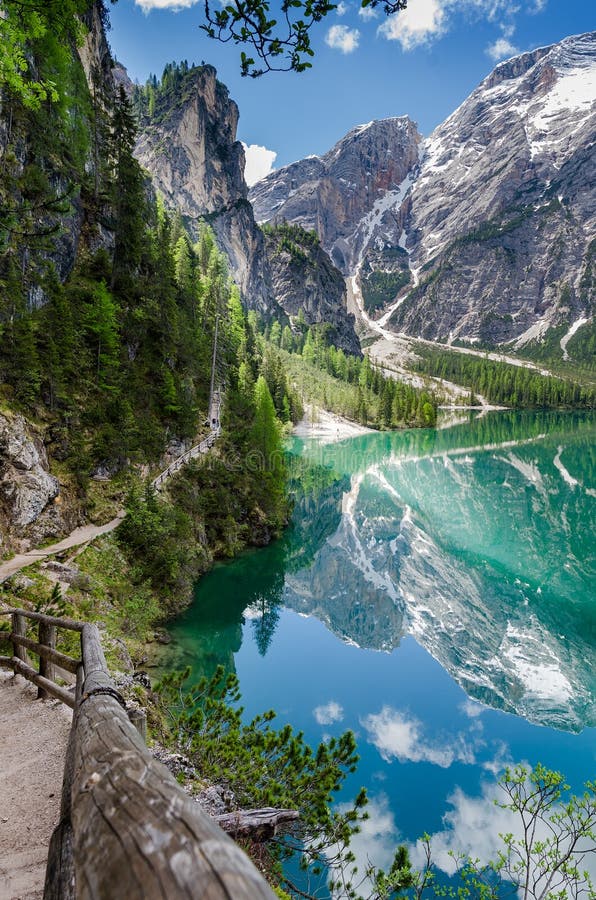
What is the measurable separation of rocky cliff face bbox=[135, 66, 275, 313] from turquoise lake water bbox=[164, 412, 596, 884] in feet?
337

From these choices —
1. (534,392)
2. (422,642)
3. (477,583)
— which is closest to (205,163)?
(534,392)

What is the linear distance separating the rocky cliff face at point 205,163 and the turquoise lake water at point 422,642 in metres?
103

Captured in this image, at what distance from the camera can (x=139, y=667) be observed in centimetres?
1550

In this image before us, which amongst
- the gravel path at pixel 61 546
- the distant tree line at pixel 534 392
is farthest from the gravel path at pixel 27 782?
the distant tree line at pixel 534 392

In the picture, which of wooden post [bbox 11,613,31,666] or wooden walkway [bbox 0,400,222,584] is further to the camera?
wooden walkway [bbox 0,400,222,584]

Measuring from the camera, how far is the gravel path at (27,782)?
3.54m

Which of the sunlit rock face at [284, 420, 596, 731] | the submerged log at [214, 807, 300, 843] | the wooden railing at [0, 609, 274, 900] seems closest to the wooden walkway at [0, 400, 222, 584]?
the submerged log at [214, 807, 300, 843]

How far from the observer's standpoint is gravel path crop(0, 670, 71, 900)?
3.54m

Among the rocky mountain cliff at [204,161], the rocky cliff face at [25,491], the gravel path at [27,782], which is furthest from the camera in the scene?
the rocky mountain cliff at [204,161]

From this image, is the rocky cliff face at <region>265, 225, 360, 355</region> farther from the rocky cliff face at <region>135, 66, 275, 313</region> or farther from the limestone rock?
the limestone rock

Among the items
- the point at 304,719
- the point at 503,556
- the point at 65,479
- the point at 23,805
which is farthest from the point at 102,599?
the point at 503,556

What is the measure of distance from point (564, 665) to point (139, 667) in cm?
2084

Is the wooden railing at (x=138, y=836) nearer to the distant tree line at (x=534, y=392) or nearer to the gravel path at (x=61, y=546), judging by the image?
the gravel path at (x=61, y=546)

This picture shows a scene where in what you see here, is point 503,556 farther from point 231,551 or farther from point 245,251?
point 245,251
